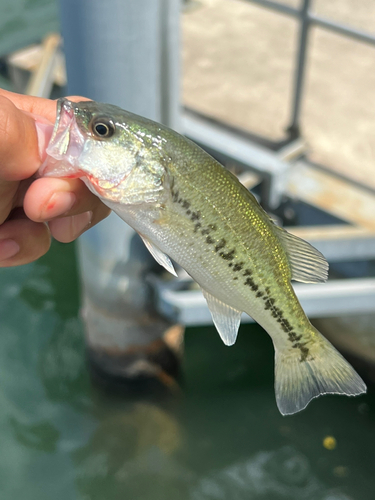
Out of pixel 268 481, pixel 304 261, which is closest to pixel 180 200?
pixel 304 261

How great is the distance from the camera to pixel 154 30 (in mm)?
3957

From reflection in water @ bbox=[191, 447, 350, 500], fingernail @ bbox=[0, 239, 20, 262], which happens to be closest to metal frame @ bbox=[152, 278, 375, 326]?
reflection in water @ bbox=[191, 447, 350, 500]

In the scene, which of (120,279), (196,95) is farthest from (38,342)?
(196,95)

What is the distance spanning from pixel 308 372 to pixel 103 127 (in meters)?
1.25

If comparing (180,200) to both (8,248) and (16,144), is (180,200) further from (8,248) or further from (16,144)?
(8,248)

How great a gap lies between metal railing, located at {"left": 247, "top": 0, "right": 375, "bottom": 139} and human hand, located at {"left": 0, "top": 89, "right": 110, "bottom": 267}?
330 centimetres

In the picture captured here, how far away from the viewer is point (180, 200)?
6.73 feet

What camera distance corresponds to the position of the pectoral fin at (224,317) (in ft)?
7.34

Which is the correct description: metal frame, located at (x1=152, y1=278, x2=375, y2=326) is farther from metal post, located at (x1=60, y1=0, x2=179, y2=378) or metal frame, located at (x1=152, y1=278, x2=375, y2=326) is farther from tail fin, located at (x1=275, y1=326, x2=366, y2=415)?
tail fin, located at (x1=275, y1=326, x2=366, y2=415)

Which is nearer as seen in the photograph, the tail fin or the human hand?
the human hand

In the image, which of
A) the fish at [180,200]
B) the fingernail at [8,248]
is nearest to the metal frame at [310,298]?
the fingernail at [8,248]

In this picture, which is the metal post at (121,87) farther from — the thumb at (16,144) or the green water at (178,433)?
the thumb at (16,144)

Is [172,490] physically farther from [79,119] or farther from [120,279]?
[79,119]

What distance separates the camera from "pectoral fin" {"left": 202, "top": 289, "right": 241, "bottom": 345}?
7.34 feet
